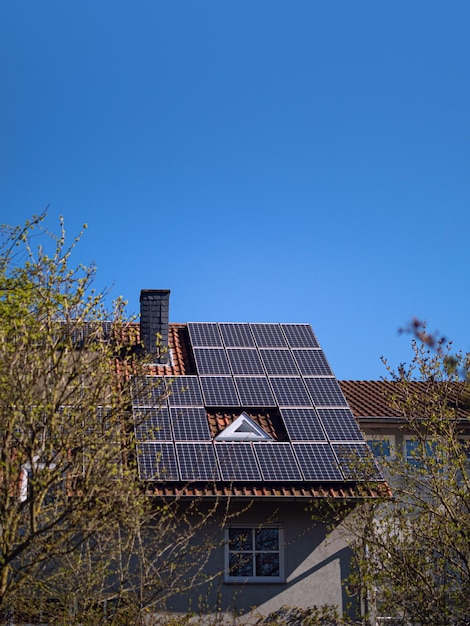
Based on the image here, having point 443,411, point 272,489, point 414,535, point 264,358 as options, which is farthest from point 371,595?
point 264,358

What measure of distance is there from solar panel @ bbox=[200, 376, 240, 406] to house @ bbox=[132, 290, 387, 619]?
3cm

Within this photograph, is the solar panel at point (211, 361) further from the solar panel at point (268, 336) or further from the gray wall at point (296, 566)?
the gray wall at point (296, 566)

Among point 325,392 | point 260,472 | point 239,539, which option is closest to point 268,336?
point 325,392

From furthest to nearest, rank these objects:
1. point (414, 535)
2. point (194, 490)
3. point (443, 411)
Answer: point (194, 490), point (443, 411), point (414, 535)

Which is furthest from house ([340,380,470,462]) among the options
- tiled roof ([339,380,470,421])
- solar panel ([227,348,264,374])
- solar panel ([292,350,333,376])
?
solar panel ([227,348,264,374])

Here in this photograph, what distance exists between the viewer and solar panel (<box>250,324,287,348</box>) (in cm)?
2602

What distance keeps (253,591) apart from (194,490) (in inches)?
96.7

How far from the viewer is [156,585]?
14305mm

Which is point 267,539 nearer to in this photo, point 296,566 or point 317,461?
point 296,566

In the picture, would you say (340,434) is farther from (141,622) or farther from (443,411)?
(141,622)

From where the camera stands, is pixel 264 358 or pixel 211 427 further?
pixel 264 358

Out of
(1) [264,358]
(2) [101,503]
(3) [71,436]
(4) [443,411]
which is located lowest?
(2) [101,503]

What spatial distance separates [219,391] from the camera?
77.2 feet

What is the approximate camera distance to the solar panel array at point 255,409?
20.8 m
